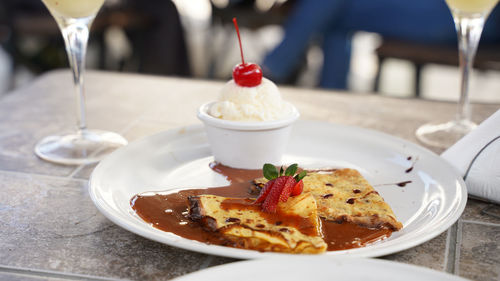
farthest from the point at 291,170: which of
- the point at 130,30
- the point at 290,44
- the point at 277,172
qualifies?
the point at 130,30

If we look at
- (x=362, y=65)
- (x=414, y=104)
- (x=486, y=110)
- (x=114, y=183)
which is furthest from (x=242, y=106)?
(x=362, y=65)

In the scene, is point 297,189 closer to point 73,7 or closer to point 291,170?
point 291,170

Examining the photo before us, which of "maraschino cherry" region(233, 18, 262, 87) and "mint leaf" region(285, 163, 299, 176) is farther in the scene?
"maraschino cherry" region(233, 18, 262, 87)

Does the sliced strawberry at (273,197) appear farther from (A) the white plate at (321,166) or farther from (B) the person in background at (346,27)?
(B) the person in background at (346,27)

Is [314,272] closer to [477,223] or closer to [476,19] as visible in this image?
[477,223]

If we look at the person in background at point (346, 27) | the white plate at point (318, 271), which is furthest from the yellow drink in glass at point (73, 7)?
the person in background at point (346, 27)

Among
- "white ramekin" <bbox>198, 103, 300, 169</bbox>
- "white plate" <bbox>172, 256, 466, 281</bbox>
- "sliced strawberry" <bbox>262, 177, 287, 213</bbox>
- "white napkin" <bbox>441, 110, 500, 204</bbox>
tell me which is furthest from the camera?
"white ramekin" <bbox>198, 103, 300, 169</bbox>

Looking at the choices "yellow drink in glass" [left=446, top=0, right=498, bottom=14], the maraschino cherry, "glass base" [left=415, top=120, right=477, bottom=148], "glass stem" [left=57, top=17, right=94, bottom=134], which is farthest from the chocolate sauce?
"yellow drink in glass" [left=446, top=0, right=498, bottom=14]

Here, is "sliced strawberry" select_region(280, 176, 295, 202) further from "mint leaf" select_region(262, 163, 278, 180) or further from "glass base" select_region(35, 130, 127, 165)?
"glass base" select_region(35, 130, 127, 165)
